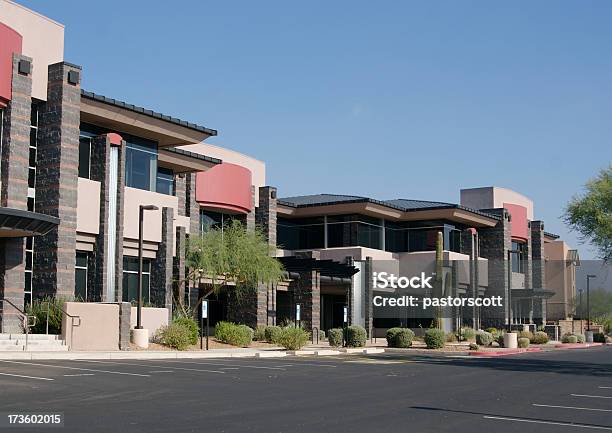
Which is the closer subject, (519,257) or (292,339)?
(292,339)

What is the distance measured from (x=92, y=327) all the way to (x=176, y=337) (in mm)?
3779

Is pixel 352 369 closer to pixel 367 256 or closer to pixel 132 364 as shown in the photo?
pixel 132 364

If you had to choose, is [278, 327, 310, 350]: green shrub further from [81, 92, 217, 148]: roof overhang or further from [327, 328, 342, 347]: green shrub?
[81, 92, 217, 148]: roof overhang

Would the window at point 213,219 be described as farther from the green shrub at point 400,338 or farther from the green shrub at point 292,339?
the green shrub at point 292,339

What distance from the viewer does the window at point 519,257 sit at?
7594cm

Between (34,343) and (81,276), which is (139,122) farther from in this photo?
(34,343)

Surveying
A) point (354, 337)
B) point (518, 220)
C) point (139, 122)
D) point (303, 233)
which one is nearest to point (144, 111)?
point (139, 122)

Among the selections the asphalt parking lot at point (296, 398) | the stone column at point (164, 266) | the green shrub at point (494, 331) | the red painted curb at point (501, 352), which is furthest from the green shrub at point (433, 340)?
the asphalt parking lot at point (296, 398)

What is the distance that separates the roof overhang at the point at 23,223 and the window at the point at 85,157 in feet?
16.5

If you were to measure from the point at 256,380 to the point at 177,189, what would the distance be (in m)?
26.8

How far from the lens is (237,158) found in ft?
171

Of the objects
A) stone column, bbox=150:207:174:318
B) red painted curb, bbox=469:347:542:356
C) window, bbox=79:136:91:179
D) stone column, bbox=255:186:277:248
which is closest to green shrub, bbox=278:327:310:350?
stone column, bbox=150:207:174:318

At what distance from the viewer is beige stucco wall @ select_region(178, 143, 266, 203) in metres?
49.3

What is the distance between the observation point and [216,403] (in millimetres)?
15328
